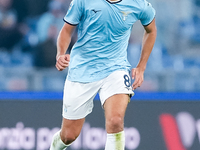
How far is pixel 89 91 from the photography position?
4.18 m

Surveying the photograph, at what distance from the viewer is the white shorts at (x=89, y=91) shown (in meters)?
4.02

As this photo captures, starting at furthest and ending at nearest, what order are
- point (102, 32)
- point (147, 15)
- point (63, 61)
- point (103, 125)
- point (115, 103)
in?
point (103, 125), point (147, 15), point (102, 32), point (115, 103), point (63, 61)

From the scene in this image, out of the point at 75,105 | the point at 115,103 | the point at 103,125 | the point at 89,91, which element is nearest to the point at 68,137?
the point at 75,105

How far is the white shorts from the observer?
4.02 meters

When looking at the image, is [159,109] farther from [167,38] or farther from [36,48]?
[36,48]

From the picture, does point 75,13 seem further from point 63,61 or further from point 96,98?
point 96,98

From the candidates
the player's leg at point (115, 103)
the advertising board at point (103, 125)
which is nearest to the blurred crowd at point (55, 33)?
the advertising board at point (103, 125)

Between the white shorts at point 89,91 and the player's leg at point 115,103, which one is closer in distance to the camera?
the player's leg at point 115,103

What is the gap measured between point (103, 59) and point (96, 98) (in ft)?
5.33

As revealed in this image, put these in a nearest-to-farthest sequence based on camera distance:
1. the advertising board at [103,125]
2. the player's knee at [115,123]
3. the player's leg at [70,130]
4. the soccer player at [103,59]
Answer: the player's knee at [115,123] → the soccer player at [103,59] → the player's leg at [70,130] → the advertising board at [103,125]

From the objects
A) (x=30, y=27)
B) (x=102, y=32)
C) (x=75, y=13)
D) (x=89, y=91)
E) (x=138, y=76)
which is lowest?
(x=89, y=91)

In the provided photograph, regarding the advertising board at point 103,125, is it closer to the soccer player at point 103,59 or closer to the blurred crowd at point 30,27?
the blurred crowd at point 30,27

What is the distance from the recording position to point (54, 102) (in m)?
5.68

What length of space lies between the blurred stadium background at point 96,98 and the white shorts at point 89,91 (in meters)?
1.32
